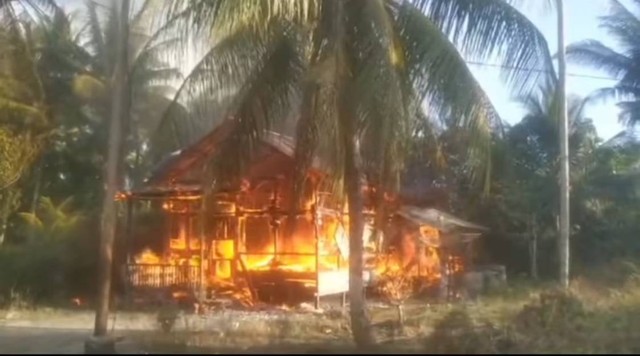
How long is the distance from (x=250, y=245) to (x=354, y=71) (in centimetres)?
972

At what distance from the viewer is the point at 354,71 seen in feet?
40.0

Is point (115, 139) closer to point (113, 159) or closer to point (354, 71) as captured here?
point (113, 159)

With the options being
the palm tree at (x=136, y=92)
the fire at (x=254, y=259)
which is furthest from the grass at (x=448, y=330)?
the palm tree at (x=136, y=92)

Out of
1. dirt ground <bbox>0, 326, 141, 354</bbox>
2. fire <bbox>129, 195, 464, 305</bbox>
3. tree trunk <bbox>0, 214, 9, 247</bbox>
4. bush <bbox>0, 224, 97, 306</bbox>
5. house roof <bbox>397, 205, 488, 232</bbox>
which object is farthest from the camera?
tree trunk <bbox>0, 214, 9, 247</bbox>

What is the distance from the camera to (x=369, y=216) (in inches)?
635

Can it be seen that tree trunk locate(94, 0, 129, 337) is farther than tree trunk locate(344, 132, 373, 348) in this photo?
No

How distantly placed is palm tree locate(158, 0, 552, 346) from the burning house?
5.35m

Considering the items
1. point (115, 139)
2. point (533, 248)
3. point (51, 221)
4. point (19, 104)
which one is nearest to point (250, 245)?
point (51, 221)

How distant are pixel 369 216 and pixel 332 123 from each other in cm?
434

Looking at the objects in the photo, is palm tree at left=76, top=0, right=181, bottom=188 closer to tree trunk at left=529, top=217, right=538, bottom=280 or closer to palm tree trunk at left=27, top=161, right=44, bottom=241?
palm tree trunk at left=27, top=161, right=44, bottom=241

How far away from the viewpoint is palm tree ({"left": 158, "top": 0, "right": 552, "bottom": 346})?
11914 millimetres

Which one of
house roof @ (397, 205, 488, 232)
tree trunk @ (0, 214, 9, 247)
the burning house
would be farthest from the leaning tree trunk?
tree trunk @ (0, 214, 9, 247)

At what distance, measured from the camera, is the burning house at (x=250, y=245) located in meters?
19.5

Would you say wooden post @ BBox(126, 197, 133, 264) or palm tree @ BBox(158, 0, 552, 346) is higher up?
palm tree @ BBox(158, 0, 552, 346)
